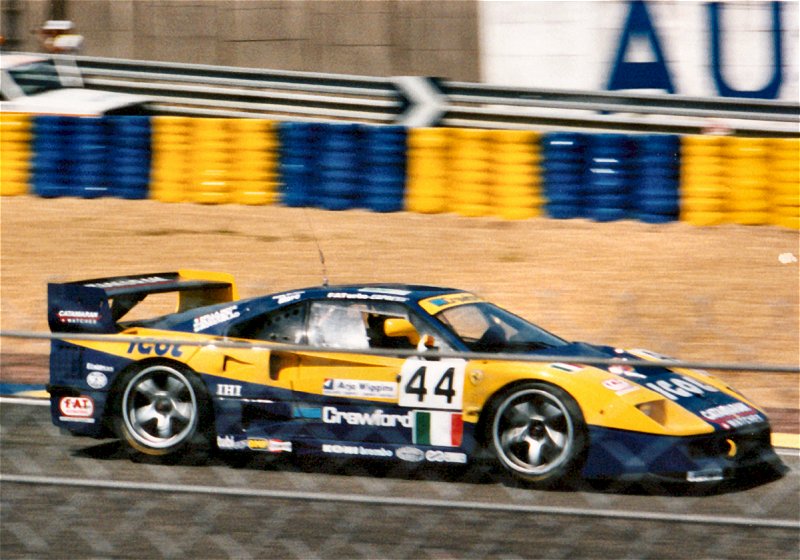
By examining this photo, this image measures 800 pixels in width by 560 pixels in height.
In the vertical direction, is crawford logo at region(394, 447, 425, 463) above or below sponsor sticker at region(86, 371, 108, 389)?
below

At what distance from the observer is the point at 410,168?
1259 cm

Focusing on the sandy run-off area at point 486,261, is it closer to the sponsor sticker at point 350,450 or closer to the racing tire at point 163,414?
the racing tire at point 163,414

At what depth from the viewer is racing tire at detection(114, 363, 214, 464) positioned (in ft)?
19.3

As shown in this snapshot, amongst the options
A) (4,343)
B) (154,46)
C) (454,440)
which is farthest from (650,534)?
(154,46)

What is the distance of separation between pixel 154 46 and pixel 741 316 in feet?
40.9

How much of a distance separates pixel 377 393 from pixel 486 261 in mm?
6191

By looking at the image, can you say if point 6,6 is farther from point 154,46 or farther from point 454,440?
point 454,440

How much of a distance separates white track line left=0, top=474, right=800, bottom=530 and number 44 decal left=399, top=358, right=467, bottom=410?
6.71ft

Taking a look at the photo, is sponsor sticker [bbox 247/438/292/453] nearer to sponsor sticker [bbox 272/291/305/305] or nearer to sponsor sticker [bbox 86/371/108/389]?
sponsor sticker [bbox 86/371/108/389]

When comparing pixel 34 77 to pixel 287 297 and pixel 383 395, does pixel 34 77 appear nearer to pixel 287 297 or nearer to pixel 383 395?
pixel 287 297

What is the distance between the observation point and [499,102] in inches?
608

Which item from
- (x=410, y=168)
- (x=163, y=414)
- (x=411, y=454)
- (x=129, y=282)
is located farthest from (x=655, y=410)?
(x=410, y=168)

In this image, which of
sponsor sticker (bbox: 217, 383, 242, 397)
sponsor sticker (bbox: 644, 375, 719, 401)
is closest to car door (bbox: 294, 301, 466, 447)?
sponsor sticker (bbox: 217, 383, 242, 397)

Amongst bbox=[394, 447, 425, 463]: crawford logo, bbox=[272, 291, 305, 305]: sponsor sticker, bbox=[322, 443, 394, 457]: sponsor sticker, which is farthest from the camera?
bbox=[272, 291, 305, 305]: sponsor sticker
